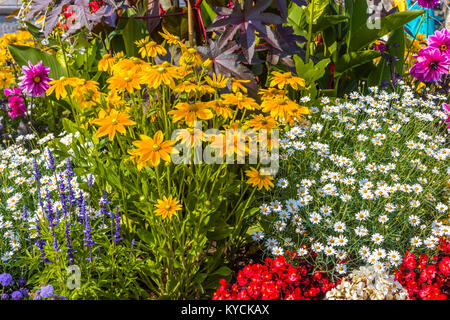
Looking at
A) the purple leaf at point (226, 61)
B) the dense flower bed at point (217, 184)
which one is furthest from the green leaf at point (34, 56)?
the purple leaf at point (226, 61)

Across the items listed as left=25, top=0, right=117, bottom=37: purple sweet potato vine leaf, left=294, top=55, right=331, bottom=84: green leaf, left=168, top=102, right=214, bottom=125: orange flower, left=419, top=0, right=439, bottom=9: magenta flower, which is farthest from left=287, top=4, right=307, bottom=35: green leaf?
left=168, top=102, right=214, bottom=125: orange flower

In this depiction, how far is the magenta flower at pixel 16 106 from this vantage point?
274 centimetres

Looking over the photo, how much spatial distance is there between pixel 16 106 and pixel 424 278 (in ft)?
8.27

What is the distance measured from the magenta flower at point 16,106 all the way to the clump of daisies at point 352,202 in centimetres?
177

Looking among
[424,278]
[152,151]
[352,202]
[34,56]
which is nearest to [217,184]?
[152,151]

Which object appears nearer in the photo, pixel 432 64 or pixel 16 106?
pixel 432 64

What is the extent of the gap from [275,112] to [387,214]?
29.4 inches

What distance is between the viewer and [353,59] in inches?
99.1

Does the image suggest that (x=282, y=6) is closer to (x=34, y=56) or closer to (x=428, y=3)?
(x=428, y=3)

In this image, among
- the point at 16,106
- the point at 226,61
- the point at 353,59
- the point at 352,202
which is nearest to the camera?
the point at 352,202

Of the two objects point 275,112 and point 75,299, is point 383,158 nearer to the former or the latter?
point 275,112

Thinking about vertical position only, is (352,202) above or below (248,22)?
below

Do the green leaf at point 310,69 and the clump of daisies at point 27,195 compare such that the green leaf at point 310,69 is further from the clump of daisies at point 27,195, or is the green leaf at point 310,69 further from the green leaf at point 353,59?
the clump of daisies at point 27,195
